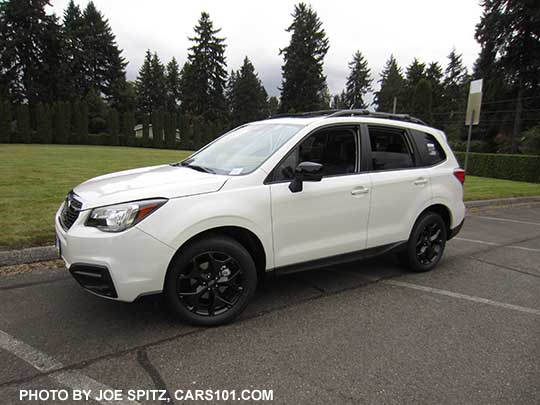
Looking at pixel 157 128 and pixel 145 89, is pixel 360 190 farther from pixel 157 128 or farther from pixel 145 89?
pixel 145 89

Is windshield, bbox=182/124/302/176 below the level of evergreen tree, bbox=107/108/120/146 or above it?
below

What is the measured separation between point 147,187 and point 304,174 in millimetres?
1296

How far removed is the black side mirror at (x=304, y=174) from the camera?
9.81ft

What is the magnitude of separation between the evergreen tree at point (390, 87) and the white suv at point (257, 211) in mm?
72199

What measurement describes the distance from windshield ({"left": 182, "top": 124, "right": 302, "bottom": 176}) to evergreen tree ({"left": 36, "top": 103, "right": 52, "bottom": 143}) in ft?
133

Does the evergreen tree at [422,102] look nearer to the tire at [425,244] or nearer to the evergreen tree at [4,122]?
the tire at [425,244]

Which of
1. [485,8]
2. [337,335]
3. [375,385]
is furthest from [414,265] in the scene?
[485,8]

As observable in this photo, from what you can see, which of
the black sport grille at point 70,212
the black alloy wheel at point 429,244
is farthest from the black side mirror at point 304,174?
the black alloy wheel at point 429,244

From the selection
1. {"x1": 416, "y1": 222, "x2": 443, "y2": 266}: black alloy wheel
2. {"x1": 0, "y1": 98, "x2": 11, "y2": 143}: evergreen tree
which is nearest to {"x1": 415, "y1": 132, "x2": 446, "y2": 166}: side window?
{"x1": 416, "y1": 222, "x2": 443, "y2": 266}: black alloy wheel

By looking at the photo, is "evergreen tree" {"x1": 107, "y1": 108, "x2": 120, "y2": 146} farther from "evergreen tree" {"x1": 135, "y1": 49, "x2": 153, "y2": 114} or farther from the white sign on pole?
the white sign on pole

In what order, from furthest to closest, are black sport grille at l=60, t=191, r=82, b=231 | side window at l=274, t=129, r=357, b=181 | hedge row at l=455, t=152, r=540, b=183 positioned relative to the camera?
1. hedge row at l=455, t=152, r=540, b=183
2. side window at l=274, t=129, r=357, b=181
3. black sport grille at l=60, t=191, r=82, b=231

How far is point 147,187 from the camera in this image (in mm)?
2791

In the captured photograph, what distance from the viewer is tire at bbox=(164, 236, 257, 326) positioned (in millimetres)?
2732

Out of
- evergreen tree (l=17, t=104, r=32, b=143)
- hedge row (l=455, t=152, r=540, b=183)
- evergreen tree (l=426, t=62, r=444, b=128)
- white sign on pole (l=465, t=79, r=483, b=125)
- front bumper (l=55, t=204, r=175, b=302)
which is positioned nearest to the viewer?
front bumper (l=55, t=204, r=175, b=302)
